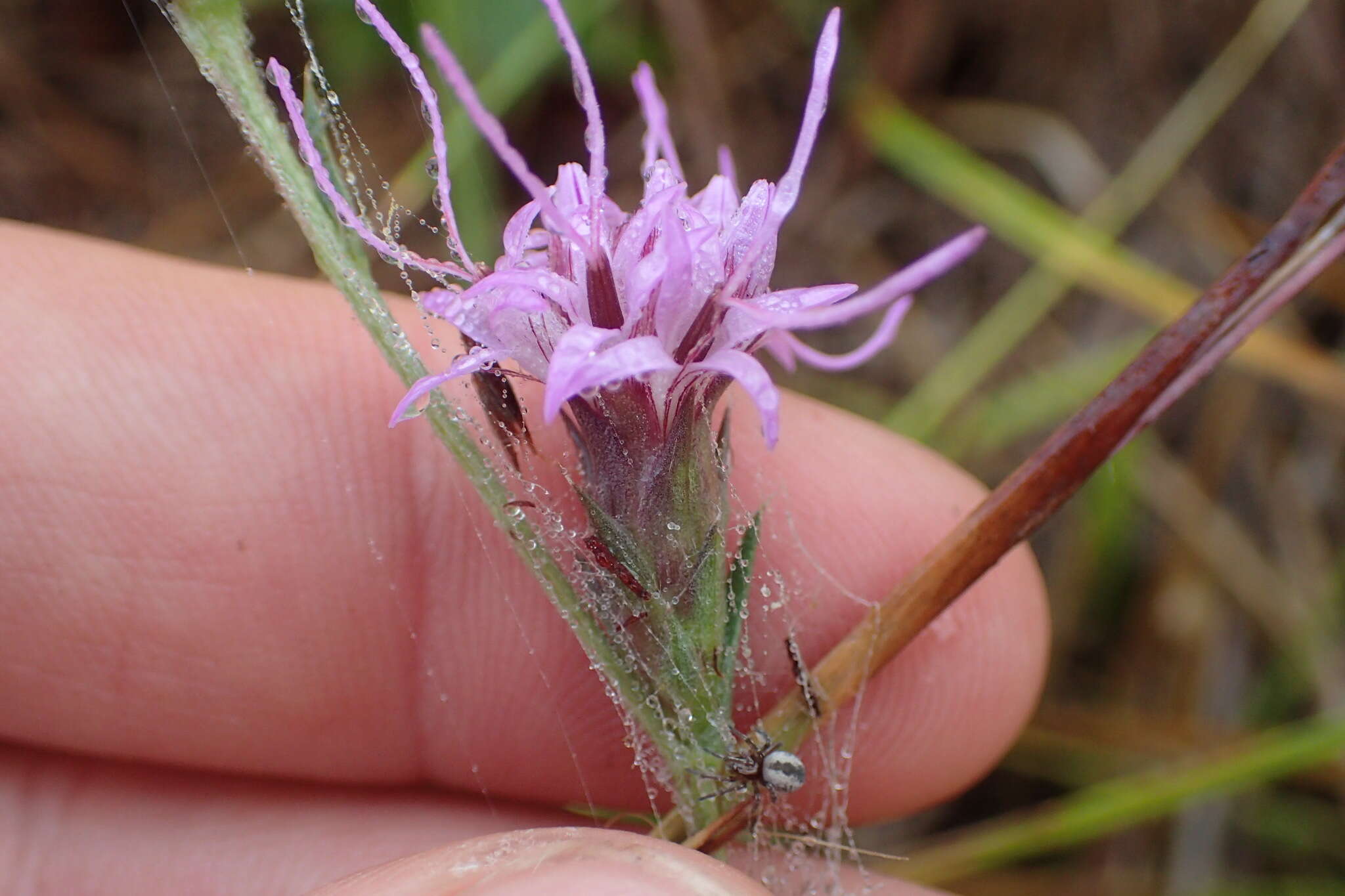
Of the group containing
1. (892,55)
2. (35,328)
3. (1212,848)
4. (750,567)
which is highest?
(892,55)

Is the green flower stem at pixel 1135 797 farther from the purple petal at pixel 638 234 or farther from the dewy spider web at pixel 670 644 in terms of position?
the purple petal at pixel 638 234

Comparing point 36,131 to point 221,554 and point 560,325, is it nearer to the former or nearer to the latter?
point 221,554

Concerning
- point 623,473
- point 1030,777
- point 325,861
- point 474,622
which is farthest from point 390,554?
point 1030,777

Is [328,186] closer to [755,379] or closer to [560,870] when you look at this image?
[755,379]

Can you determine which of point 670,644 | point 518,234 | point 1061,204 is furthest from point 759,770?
point 1061,204

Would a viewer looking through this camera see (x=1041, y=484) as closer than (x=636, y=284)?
No

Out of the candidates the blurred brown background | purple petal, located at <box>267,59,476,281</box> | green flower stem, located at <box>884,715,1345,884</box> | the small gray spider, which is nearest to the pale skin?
green flower stem, located at <box>884,715,1345,884</box>
